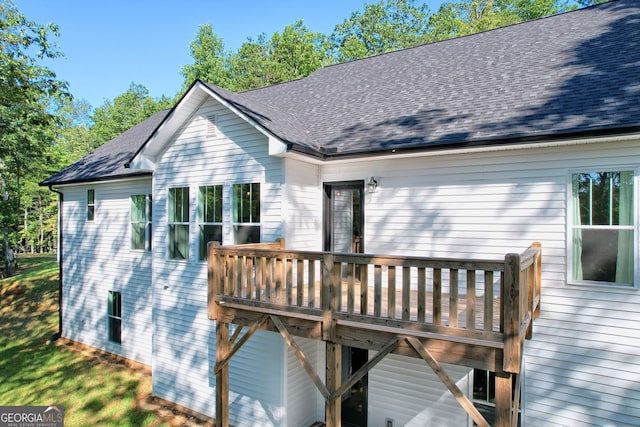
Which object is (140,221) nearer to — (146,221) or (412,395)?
(146,221)

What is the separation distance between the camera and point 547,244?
5.16 metres

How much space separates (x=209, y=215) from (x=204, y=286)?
58.6 inches

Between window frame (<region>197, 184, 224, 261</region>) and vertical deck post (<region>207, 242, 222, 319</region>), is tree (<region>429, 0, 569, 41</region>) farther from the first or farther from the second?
vertical deck post (<region>207, 242, 222, 319</region>)

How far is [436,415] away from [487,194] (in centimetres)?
373

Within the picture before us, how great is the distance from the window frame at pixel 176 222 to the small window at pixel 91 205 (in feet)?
15.6

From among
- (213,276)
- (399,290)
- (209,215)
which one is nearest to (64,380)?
(209,215)

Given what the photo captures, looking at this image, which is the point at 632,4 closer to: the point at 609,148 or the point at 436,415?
the point at 609,148

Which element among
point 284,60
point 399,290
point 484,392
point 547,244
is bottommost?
point 484,392

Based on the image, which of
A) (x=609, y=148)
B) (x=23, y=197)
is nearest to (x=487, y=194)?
(x=609, y=148)

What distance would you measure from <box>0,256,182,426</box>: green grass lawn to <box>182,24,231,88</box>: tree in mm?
21774

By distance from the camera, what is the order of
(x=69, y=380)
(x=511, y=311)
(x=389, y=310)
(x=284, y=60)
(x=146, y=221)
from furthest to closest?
(x=284, y=60) < (x=146, y=221) < (x=69, y=380) < (x=389, y=310) < (x=511, y=311)

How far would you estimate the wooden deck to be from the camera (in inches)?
142

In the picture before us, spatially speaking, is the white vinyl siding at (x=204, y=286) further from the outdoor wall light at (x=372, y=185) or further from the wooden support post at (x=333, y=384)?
the wooden support post at (x=333, y=384)

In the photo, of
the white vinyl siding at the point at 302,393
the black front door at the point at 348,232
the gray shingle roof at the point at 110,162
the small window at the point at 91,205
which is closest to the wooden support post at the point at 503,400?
the black front door at the point at 348,232
